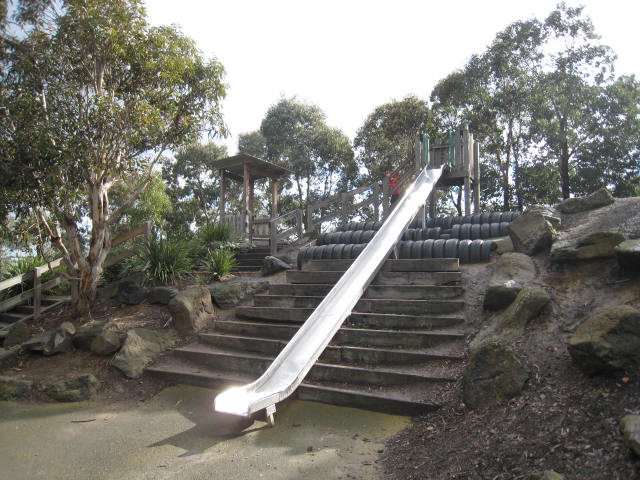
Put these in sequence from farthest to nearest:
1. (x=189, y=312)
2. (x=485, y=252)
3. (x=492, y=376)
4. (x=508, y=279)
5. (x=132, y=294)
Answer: (x=132, y=294)
(x=485, y=252)
(x=189, y=312)
(x=508, y=279)
(x=492, y=376)

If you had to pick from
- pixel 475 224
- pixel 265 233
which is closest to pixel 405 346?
pixel 475 224

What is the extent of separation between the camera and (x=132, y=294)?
23.0 ft

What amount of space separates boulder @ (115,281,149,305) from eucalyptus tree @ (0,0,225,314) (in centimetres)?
46

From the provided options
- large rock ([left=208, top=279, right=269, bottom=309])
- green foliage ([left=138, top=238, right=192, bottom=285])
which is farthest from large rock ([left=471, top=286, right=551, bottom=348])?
green foliage ([left=138, top=238, right=192, bottom=285])

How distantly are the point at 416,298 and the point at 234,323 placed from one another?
2.35 meters

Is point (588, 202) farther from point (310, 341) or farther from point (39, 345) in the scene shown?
point (39, 345)

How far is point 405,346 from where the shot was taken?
15.0 feet

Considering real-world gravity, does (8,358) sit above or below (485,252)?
below

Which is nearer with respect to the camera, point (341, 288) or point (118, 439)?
point (118, 439)

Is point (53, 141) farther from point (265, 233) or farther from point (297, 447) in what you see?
point (265, 233)

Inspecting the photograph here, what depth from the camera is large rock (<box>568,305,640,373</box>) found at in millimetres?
2678

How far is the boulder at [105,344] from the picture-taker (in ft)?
17.9

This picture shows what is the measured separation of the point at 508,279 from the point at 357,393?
2208mm

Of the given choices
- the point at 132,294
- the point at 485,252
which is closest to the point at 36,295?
the point at 132,294
